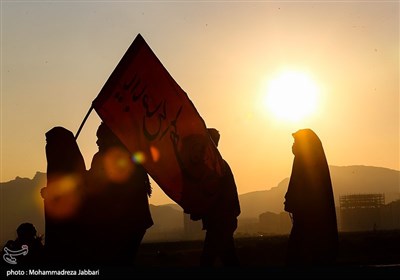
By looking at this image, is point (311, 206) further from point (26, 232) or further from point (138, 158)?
point (26, 232)

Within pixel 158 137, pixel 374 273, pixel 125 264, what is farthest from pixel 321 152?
pixel 374 273

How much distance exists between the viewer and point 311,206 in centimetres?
990

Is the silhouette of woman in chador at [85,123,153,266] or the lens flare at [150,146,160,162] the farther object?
the lens flare at [150,146,160,162]

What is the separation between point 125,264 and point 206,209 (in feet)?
6.11

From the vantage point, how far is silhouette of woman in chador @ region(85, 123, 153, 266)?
29.3ft

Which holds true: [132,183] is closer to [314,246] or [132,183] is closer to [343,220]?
[314,246]

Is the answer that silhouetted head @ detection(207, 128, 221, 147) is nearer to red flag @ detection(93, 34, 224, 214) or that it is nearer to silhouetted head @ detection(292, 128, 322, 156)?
red flag @ detection(93, 34, 224, 214)

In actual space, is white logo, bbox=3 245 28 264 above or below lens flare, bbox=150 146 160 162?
below

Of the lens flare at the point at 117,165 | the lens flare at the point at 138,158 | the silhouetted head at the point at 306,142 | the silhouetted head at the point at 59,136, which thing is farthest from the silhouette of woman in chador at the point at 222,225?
the silhouetted head at the point at 59,136

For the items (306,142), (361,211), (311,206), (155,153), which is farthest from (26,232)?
(361,211)

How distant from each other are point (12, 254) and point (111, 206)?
54.3 inches

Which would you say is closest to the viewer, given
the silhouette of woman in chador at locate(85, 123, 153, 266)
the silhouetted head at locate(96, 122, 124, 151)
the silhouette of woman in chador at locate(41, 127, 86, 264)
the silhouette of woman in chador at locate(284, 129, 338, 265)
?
the silhouette of woman in chador at locate(41, 127, 86, 264)

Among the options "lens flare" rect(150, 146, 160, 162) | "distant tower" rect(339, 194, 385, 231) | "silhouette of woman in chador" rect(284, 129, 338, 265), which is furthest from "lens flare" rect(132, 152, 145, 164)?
"distant tower" rect(339, 194, 385, 231)

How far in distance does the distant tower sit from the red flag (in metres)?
167
